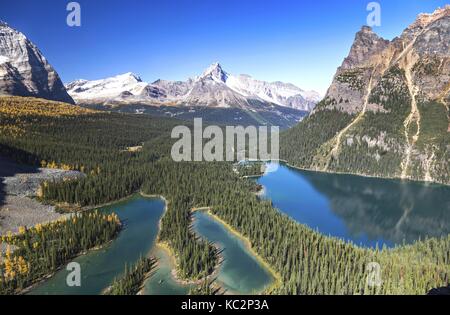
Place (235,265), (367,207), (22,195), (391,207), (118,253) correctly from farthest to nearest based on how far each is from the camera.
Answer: (367,207)
(391,207)
(22,195)
(118,253)
(235,265)

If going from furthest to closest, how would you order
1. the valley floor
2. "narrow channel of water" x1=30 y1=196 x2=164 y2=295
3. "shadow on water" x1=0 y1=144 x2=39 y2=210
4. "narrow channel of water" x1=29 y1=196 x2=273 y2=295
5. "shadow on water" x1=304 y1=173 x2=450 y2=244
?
"shadow on water" x1=304 y1=173 x2=450 y2=244 < "shadow on water" x1=0 y1=144 x2=39 y2=210 < the valley floor < "narrow channel of water" x1=30 y1=196 x2=164 y2=295 < "narrow channel of water" x1=29 y1=196 x2=273 y2=295

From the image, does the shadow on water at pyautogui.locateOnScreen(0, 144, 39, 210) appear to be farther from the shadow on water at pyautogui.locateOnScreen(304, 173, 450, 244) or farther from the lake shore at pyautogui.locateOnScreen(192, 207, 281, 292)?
the shadow on water at pyautogui.locateOnScreen(304, 173, 450, 244)

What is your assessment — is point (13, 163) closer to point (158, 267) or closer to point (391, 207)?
point (158, 267)

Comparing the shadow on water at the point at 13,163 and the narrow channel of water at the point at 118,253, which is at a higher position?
the shadow on water at the point at 13,163

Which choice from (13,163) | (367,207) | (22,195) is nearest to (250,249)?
(367,207)

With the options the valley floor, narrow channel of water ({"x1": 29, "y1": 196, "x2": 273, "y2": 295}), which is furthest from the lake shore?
the valley floor

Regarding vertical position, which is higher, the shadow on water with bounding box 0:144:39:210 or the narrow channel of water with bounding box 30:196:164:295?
the shadow on water with bounding box 0:144:39:210

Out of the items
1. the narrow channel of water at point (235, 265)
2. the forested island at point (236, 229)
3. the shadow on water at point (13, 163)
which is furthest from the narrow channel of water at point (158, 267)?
the shadow on water at point (13, 163)

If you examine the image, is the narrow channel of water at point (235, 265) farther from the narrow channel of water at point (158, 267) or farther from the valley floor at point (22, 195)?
the valley floor at point (22, 195)
